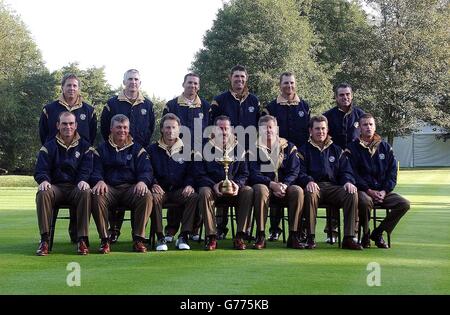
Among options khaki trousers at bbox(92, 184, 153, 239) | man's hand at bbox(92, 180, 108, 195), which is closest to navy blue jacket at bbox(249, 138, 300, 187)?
khaki trousers at bbox(92, 184, 153, 239)

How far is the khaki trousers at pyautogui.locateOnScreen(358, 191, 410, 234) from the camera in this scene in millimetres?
10148

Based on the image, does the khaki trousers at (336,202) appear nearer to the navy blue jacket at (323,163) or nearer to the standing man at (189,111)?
the navy blue jacket at (323,163)

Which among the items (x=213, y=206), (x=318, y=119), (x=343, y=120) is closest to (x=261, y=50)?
(x=343, y=120)

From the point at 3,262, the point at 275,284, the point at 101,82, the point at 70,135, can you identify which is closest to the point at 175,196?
the point at 70,135

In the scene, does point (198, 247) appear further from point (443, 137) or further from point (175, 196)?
point (443, 137)

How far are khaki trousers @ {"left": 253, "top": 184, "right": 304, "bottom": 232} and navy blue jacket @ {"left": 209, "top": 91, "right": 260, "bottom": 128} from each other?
1.44 metres

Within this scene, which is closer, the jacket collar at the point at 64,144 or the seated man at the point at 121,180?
the seated man at the point at 121,180

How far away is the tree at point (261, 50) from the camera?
5125 centimetres

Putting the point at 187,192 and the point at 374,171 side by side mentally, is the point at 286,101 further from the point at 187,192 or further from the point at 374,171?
the point at 187,192

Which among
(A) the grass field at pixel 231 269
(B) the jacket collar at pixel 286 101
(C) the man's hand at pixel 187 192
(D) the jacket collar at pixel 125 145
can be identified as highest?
(B) the jacket collar at pixel 286 101

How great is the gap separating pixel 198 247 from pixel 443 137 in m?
54.6

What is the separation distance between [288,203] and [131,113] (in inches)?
108

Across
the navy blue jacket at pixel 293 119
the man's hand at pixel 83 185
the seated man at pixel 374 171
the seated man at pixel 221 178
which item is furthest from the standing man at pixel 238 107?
the man's hand at pixel 83 185
